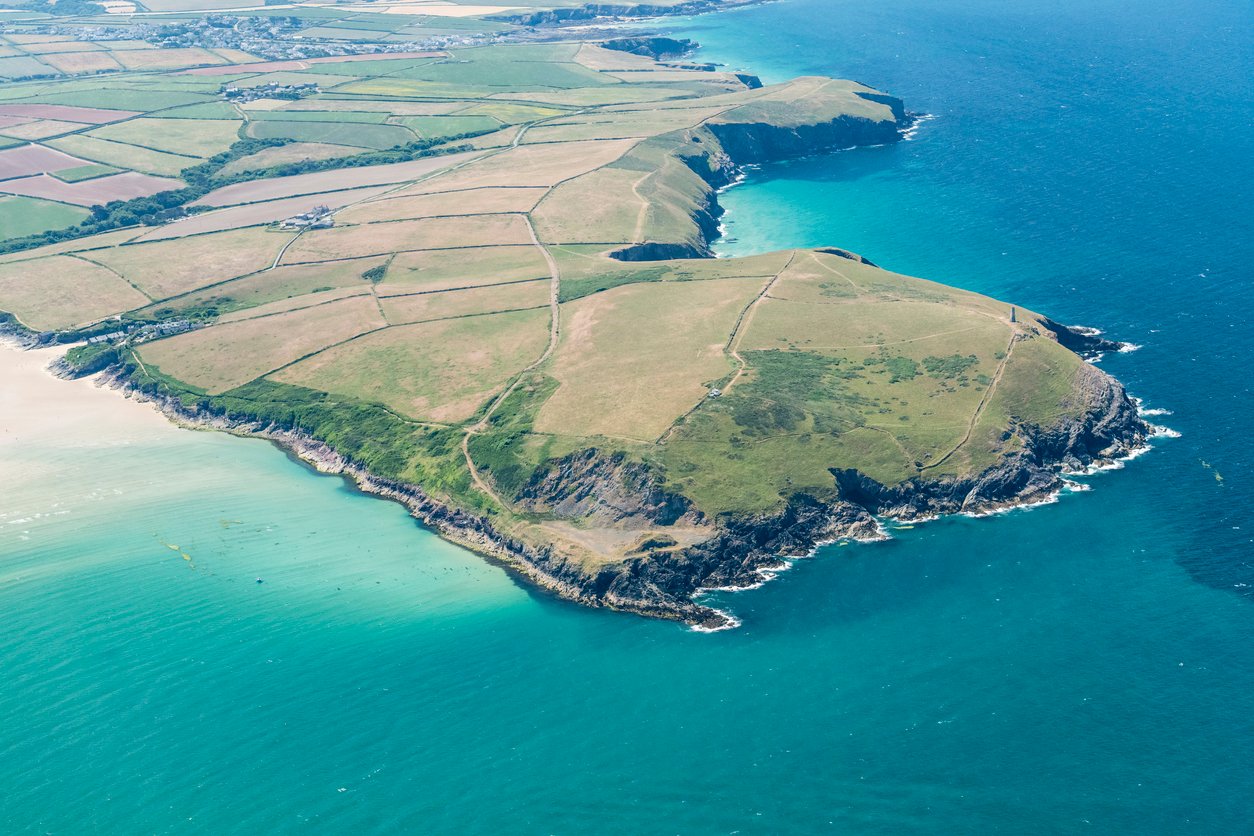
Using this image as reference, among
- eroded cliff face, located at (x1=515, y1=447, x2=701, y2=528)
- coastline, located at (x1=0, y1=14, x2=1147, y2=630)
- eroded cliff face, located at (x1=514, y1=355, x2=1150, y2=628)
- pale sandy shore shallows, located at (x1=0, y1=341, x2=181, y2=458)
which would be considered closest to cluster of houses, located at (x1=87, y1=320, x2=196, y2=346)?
pale sandy shore shallows, located at (x1=0, y1=341, x2=181, y2=458)

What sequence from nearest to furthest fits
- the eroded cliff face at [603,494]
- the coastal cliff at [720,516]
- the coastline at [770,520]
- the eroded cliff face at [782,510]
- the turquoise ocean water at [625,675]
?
the turquoise ocean water at [625,675]
the coastline at [770,520]
the eroded cliff face at [782,510]
the coastal cliff at [720,516]
the eroded cliff face at [603,494]

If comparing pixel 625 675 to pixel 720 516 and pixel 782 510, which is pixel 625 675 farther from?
pixel 782 510

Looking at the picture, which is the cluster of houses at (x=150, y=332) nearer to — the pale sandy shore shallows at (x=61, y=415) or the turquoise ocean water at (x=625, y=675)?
the pale sandy shore shallows at (x=61, y=415)

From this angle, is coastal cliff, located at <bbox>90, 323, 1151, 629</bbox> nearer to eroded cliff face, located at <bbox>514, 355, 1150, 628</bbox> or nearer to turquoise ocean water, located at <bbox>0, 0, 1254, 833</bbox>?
eroded cliff face, located at <bbox>514, 355, 1150, 628</bbox>

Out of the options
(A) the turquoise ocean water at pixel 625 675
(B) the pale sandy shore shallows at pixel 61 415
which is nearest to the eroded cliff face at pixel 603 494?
(A) the turquoise ocean water at pixel 625 675

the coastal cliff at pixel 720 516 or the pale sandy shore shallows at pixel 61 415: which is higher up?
the coastal cliff at pixel 720 516

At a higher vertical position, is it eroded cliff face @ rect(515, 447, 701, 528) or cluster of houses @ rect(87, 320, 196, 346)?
eroded cliff face @ rect(515, 447, 701, 528)

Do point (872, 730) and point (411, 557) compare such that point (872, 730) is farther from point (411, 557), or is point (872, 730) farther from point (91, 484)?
point (91, 484)

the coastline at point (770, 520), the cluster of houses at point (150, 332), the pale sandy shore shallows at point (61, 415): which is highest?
the coastline at point (770, 520)
